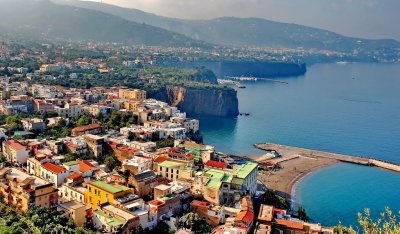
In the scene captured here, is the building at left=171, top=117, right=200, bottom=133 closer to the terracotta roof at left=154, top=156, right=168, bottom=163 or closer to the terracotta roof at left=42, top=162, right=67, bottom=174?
the terracotta roof at left=154, top=156, right=168, bottom=163

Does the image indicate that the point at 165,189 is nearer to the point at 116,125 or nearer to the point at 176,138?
the point at 176,138

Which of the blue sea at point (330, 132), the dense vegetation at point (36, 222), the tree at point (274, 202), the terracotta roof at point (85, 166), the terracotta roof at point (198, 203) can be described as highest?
the terracotta roof at point (85, 166)

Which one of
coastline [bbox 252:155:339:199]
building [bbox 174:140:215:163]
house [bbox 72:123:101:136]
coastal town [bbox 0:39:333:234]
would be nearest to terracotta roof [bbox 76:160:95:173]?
coastal town [bbox 0:39:333:234]

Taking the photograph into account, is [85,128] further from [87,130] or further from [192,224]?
[192,224]

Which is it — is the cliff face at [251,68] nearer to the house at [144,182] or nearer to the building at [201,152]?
the building at [201,152]

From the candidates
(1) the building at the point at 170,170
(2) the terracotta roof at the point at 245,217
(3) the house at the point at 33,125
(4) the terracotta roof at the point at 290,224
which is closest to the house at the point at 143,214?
(2) the terracotta roof at the point at 245,217
